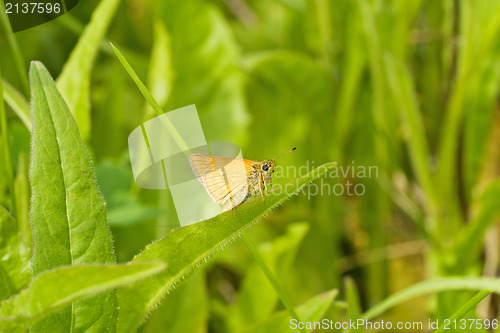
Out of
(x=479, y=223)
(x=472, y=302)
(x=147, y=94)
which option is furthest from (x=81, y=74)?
(x=479, y=223)

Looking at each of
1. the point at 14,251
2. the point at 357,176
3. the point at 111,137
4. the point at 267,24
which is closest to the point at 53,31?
the point at 111,137

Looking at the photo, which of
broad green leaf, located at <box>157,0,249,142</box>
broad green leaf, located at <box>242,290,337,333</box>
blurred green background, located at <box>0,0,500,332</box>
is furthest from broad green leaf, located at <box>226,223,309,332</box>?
broad green leaf, located at <box>157,0,249,142</box>

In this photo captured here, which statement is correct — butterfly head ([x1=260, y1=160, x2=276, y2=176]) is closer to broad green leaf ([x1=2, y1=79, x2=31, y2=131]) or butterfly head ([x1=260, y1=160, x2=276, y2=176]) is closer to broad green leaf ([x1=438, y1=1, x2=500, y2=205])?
broad green leaf ([x1=2, y1=79, x2=31, y2=131])

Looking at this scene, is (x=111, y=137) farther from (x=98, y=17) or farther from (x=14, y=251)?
(x=14, y=251)

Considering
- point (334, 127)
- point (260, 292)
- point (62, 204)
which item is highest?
point (62, 204)

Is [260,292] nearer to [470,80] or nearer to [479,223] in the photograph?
[479,223]

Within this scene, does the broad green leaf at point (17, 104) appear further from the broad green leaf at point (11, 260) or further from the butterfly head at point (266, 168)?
the butterfly head at point (266, 168)
